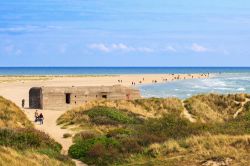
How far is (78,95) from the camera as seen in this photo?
4538 centimetres

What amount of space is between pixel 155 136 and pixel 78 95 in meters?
22.6

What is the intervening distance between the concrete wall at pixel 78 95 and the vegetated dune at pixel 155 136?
445 centimetres

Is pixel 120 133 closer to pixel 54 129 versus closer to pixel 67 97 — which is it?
pixel 54 129

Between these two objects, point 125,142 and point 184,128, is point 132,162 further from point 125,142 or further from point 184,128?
point 184,128

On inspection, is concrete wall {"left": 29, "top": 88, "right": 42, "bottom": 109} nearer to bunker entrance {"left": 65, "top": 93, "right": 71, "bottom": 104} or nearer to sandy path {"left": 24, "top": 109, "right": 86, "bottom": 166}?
sandy path {"left": 24, "top": 109, "right": 86, "bottom": 166}

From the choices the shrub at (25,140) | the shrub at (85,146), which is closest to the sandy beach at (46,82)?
the shrub at (25,140)

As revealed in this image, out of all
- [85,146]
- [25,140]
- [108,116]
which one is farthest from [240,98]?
[25,140]

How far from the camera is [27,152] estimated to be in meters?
19.3

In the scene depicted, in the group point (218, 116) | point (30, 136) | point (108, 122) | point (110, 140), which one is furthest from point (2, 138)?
point (218, 116)

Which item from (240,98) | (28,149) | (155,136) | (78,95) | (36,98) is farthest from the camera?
(78,95)

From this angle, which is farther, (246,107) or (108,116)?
(246,107)

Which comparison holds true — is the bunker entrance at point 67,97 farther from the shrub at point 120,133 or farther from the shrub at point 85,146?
the shrub at point 85,146

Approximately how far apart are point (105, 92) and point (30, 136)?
78.5 ft

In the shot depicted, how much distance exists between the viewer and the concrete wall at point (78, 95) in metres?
43.9
